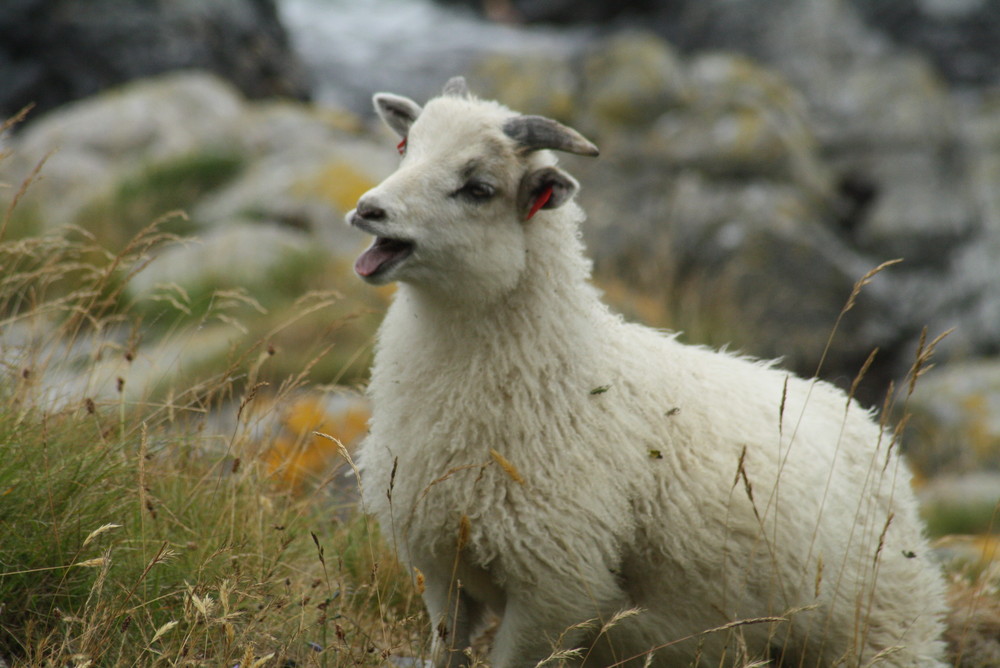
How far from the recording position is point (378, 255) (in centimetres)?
315

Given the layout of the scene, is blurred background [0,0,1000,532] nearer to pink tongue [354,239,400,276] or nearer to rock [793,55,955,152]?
rock [793,55,955,152]

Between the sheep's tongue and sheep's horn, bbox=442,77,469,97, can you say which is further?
sheep's horn, bbox=442,77,469,97

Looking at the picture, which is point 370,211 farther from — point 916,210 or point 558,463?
point 916,210

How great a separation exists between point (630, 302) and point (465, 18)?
12.1m

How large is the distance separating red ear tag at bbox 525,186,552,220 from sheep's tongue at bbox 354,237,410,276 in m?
0.47

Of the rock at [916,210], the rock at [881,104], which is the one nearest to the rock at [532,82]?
the rock at [881,104]

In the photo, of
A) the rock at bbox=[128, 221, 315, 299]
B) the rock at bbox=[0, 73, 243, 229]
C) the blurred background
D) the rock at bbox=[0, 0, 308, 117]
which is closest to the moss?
the blurred background

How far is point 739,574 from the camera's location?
11.0ft

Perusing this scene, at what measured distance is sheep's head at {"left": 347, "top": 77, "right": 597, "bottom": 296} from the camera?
123 inches

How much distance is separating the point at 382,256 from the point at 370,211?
0.56 feet

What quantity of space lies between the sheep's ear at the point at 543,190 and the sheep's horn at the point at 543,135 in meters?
0.09

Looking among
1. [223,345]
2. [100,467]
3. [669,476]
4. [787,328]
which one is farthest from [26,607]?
[787,328]

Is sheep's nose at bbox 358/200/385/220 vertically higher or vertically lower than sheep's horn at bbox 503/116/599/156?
lower

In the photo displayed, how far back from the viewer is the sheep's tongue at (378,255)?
3102 mm
